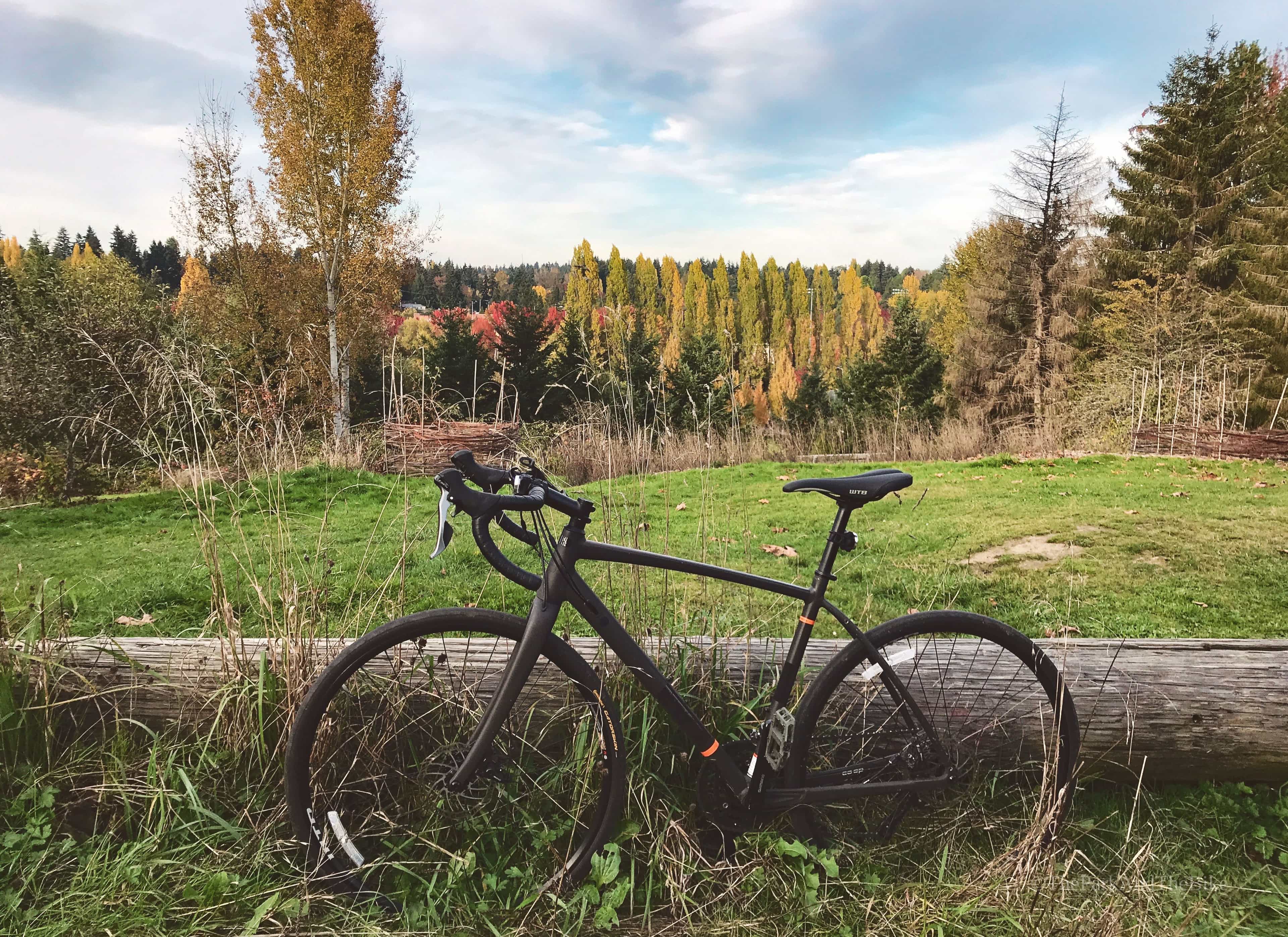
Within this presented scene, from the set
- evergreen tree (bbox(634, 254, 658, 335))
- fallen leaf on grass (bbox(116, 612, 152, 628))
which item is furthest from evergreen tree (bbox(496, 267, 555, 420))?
evergreen tree (bbox(634, 254, 658, 335))

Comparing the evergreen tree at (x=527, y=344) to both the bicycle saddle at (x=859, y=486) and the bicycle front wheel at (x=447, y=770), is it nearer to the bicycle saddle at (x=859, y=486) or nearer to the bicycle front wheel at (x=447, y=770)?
the bicycle front wheel at (x=447, y=770)

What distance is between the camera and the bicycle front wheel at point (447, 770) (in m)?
1.91

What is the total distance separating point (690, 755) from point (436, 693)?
835 mm

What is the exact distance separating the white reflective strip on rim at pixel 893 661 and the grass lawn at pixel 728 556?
0.54 m

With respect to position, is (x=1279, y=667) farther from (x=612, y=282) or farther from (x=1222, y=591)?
(x=612, y=282)

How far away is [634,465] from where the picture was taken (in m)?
3.27

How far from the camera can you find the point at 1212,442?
11.6m

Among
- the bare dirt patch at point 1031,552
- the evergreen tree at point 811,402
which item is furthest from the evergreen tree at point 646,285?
the bare dirt patch at point 1031,552

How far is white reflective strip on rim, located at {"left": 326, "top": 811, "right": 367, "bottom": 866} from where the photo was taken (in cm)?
196

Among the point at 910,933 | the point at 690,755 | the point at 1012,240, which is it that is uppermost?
the point at 1012,240

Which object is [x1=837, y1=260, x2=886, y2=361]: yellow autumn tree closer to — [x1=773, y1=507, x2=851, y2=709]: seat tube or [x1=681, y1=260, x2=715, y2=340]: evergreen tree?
[x1=681, y1=260, x2=715, y2=340]: evergreen tree

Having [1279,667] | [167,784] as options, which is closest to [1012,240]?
[1279,667]

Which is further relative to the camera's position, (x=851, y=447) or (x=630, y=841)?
(x=851, y=447)

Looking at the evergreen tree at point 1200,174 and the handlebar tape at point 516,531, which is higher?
the evergreen tree at point 1200,174
